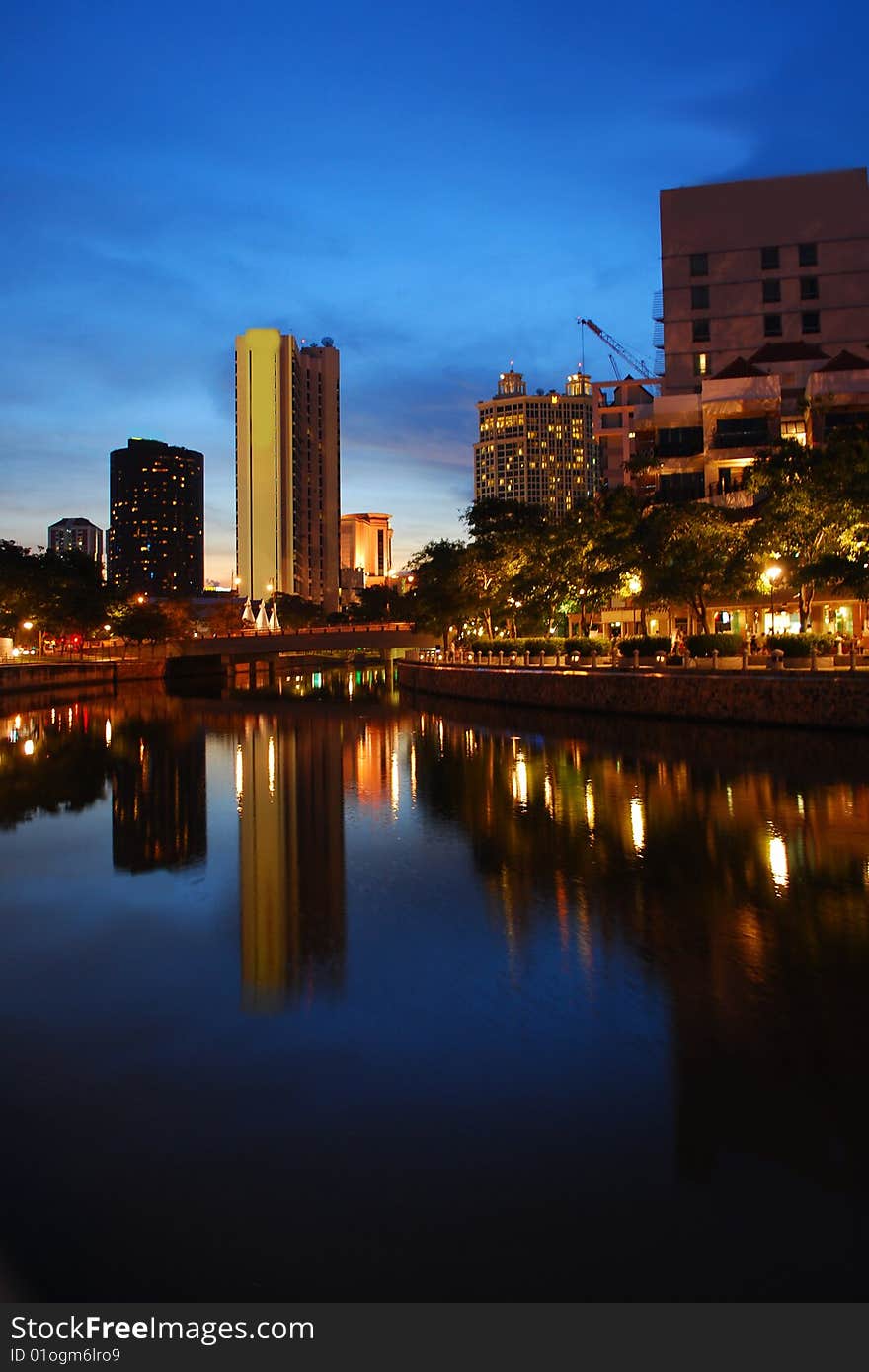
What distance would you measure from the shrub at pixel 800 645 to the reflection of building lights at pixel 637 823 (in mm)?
18935

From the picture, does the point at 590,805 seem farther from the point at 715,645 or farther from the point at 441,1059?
the point at 715,645

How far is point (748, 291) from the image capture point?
3344 inches

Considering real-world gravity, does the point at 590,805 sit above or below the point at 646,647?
below

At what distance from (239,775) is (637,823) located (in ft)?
41.2

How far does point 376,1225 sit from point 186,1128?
1.75 meters

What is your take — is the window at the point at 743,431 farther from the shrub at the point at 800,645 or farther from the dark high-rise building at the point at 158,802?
the dark high-rise building at the point at 158,802

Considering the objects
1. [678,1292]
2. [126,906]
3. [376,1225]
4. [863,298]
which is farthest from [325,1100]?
[863,298]

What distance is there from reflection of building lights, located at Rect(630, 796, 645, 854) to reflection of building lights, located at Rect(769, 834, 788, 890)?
6.26ft

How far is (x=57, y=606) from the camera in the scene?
82125mm

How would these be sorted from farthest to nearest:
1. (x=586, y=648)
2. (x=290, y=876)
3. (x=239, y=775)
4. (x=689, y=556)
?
(x=586, y=648)
(x=689, y=556)
(x=239, y=775)
(x=290, y=876)

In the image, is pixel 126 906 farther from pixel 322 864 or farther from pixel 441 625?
pixel 441 625

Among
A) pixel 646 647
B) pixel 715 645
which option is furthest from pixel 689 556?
pixel 715 645

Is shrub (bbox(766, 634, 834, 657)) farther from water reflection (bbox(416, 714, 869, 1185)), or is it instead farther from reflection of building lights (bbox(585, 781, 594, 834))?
reflection of building lights (bbox(585, 781, 594, 834))

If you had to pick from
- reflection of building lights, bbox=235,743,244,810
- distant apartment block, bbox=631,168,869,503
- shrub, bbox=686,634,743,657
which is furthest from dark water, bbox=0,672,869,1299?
distant apartment block, bbox=631,168,869,503
